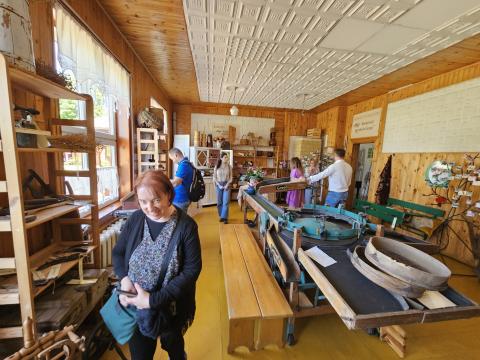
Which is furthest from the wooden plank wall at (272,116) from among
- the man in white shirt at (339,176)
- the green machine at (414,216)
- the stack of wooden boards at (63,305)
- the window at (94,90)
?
the stack of wooden boards at (63,305)

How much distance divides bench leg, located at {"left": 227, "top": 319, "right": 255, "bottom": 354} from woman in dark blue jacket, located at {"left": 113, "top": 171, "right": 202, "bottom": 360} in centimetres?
62

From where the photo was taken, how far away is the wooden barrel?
1.01 meters

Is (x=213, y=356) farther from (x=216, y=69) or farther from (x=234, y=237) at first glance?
(x=216, y=69)

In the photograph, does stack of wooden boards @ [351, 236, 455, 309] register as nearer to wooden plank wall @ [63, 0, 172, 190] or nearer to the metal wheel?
the metal wheel

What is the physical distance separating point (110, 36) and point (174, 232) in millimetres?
2810

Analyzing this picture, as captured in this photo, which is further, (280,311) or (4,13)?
(280,311)

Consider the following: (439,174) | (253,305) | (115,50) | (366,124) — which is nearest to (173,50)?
(115,50)

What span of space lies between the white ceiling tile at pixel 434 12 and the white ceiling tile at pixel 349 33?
281 mm

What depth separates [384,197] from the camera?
4.62 meters

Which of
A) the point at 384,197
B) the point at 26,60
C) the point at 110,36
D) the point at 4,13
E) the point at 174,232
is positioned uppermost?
the point at 110,36

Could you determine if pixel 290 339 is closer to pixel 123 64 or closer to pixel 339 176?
pixel 339 176

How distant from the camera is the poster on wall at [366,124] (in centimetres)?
523

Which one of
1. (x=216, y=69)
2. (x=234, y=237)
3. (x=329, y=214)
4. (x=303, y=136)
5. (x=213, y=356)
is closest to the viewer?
(x=213, y=356)

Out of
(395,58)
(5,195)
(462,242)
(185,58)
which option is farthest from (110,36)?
(462,242)
